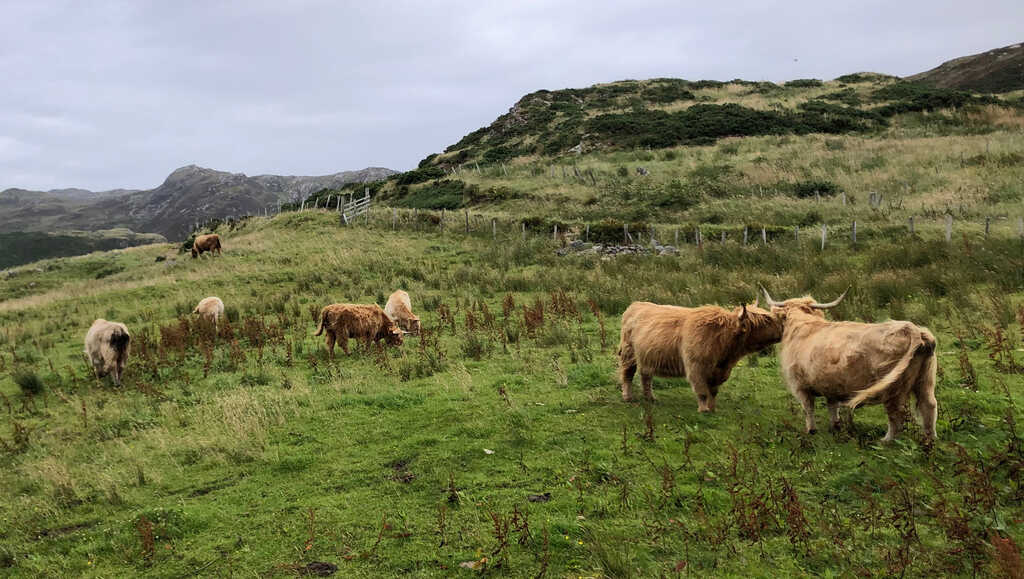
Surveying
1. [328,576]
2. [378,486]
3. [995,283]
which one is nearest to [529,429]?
[378,486]

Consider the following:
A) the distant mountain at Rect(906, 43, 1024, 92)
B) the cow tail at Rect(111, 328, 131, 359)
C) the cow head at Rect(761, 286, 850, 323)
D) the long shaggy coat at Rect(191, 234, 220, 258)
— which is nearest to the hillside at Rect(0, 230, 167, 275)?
the long shaggy coat at Rect(191, 234, 220, 258)

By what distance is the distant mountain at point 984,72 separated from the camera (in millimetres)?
58175

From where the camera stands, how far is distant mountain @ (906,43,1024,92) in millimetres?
58175

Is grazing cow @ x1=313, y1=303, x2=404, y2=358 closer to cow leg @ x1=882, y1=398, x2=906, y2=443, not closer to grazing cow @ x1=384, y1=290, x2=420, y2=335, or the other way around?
grazing cow @ x1=384, y1=290, x2=420, y2=335

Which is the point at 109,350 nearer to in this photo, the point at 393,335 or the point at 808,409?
the point at 393,335

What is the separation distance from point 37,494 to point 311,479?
9.31 feet

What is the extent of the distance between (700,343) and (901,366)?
2.04 metres

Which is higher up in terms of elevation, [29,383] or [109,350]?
[109,350]

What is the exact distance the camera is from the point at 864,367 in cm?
513

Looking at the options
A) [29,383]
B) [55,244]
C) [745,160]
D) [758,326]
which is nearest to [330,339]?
[29,383]

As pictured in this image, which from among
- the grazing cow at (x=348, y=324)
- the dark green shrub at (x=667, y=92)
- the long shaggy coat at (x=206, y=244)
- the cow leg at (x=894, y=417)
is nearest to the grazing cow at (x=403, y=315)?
the grazing cow at (x=348, y=324)

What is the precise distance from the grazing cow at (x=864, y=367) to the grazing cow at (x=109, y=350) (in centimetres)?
1084

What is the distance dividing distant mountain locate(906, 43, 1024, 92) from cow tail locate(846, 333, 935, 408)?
69660mm

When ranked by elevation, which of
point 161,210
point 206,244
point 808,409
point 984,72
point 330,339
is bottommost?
point 808,409
